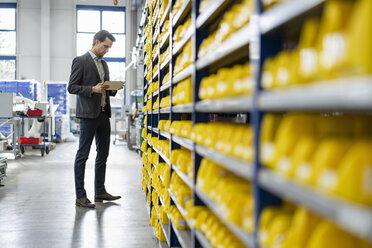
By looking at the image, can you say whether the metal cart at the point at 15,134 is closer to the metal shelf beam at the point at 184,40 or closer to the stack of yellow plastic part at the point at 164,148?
the stack of yellow plastic part at the point at 164,148

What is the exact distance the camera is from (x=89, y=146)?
4.67m

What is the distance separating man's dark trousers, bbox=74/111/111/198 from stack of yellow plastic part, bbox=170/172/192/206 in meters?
2.04

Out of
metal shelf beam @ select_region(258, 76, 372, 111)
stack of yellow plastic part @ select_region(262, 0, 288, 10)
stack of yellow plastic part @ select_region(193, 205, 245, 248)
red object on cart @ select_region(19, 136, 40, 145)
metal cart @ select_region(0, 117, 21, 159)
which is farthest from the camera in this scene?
red object on cart @ select_region(19, 136, 40, 145)

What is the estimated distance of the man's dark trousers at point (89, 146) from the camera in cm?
463

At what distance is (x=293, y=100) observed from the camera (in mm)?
958

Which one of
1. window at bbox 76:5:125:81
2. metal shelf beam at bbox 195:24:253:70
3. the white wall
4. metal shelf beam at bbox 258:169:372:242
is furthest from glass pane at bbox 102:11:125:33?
metal shelf beam at bbox 258:169:372:242

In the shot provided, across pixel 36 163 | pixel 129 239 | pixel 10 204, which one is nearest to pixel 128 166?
pixel 36 163

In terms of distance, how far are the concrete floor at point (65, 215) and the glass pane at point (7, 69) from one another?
1242cm

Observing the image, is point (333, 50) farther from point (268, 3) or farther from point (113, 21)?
point (113, 21)

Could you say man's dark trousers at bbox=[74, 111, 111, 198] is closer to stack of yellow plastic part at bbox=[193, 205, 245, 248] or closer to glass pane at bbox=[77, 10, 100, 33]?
stack of yellow plastic part at bbox=[193, 205, 245, 248]

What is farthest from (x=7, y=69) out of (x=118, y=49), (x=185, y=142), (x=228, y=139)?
(x=228, y=139)

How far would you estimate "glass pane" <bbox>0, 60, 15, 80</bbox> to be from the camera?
18438 millimetres

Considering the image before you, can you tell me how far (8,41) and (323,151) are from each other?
19.8 metres

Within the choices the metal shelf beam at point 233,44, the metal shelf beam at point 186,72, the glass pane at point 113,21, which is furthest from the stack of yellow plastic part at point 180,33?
the glass pane at point 113,21
